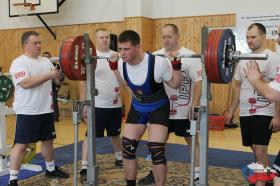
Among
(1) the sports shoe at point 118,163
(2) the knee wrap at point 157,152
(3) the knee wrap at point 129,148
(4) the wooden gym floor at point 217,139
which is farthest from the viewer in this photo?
(4) the wooden gym floor at point 217,139

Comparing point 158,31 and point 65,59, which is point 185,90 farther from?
point 158,31

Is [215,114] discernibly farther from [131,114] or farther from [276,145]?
[131,114]

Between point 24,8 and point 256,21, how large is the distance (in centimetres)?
557

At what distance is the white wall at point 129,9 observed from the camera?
7.71m

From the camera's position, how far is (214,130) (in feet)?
23.0

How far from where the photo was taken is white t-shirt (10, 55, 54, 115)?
3.55 metres

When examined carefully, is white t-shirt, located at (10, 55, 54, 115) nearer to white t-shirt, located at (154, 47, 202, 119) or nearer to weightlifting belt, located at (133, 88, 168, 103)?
weightlifting belt, located at (133, 88, 168, 103)

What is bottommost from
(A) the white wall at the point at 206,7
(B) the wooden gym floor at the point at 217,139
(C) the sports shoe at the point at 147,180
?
(B) the wooden gym floor at the point at 217,139

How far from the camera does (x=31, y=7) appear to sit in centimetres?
918

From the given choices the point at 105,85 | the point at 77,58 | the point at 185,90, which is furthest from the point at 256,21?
the point at 77,58

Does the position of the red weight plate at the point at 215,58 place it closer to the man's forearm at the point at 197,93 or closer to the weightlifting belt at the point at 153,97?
the weightlifting belt at the point at 153,97

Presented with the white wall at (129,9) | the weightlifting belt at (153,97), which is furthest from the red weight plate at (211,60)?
A: the white wall at (129,9)

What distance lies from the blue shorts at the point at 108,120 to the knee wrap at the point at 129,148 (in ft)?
3.05

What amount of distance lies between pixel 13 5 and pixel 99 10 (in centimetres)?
227
